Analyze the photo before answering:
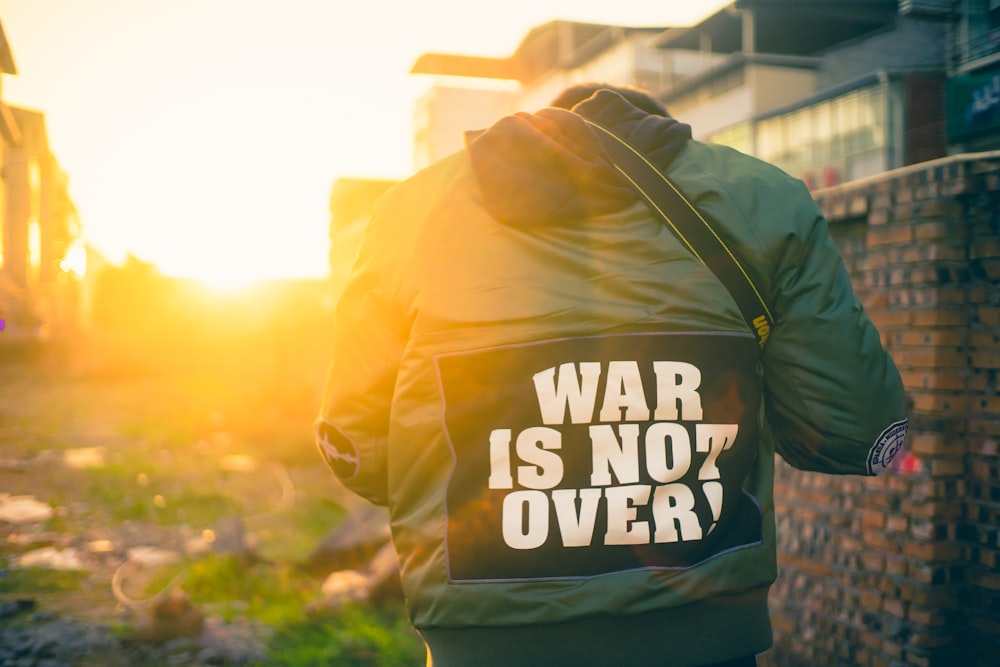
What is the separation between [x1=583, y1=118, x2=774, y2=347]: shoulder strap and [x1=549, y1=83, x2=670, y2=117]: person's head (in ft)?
0.91

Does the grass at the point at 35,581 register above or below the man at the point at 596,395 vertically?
below

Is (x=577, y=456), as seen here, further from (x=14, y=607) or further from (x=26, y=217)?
(x=26, y=217)

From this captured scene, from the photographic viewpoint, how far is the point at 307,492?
10.4m

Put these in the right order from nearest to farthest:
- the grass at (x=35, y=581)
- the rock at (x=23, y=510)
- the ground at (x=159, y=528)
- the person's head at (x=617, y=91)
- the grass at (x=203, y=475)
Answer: the person's head at (x=617, y=91) < the ground at (x=159, y=528) < the grass at (x=35, y=581) < the grass at (x=203, y=475) < the rock at (x=23, y=510)

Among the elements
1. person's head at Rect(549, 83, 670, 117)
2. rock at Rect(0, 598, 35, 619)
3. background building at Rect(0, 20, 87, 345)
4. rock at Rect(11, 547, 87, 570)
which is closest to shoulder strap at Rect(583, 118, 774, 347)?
person's head at Rect(549, 83, 670, 117)

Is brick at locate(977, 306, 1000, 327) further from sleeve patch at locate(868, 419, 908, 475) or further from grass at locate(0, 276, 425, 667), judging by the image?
grass at locate(0, 276, 425, 667)

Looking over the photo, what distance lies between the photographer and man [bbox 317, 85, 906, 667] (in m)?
1.42

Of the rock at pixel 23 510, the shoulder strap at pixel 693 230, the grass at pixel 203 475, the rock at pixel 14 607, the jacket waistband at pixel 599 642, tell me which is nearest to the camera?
the jacket waistband at pixel 599 642

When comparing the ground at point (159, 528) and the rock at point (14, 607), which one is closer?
the rock at point (14, 607)

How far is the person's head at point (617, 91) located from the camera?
5.79 feet

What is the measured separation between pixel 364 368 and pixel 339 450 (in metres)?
0.20

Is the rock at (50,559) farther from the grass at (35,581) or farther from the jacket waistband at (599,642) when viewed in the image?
the jacket waistband at (599,642)

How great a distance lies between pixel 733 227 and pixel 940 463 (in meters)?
2.11

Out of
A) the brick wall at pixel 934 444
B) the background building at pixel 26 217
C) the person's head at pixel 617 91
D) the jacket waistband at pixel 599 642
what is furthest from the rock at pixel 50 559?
the person's head at pixel 617 91
